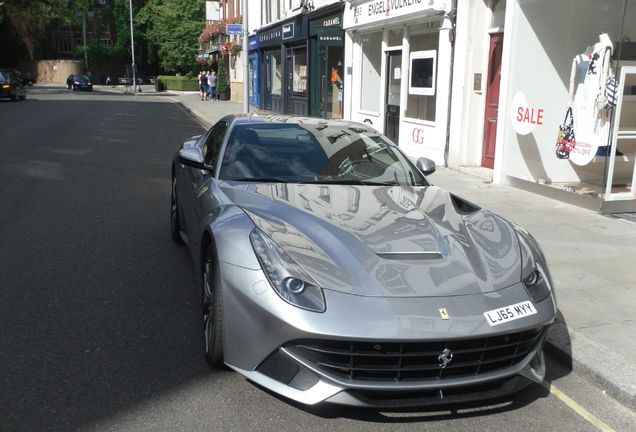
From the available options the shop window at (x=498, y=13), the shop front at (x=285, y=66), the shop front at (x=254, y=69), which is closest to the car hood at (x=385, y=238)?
the shop window at (x=498, y=13)

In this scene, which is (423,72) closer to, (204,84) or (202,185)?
(202,185)

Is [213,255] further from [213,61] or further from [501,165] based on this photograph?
[213,61]

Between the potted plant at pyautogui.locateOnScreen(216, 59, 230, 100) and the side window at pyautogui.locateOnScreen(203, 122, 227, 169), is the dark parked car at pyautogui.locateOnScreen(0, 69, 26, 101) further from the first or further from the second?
the side window at pyautogui.locateOnScreen(203, 122, 227, 169)

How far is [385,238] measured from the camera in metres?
3.40

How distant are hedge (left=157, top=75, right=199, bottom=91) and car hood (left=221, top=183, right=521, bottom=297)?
190ft

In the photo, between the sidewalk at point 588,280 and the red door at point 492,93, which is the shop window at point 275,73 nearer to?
the red door at point 492,93

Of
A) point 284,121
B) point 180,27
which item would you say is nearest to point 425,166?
point 284,121

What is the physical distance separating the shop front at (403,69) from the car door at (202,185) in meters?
7.10

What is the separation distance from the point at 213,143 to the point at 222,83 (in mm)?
34316

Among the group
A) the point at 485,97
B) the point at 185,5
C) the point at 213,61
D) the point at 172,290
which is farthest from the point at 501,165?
the point at 185,5

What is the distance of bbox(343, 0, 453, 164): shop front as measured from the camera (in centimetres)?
1174

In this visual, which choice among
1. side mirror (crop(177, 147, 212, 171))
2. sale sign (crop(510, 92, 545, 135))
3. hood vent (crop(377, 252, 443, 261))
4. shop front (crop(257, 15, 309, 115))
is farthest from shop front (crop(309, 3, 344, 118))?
hood vent (crop(377, 252, 443, 261))

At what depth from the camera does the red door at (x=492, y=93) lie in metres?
10.7

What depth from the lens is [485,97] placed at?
11.0 m
